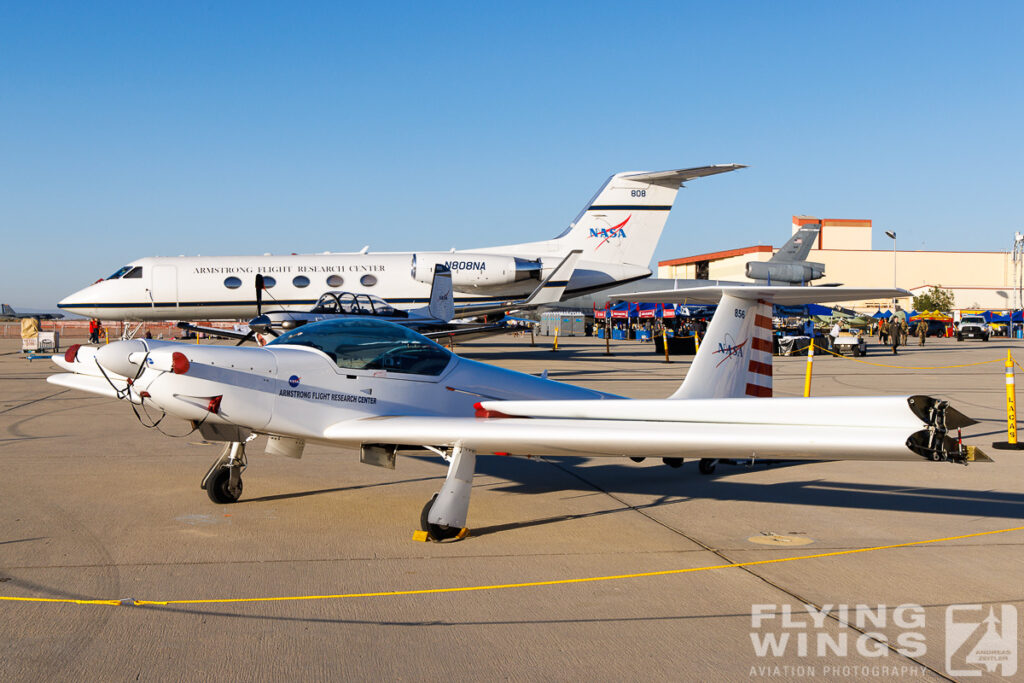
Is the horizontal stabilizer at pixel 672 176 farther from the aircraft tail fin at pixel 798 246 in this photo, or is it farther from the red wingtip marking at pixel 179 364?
the red wingtip marking at pixel 179 364

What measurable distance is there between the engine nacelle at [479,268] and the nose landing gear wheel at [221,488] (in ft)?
69.4

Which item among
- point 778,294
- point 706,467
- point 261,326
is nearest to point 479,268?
point 261,326

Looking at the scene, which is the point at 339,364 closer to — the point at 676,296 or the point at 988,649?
the point at 676,296

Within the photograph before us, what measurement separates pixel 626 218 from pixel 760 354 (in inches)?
855

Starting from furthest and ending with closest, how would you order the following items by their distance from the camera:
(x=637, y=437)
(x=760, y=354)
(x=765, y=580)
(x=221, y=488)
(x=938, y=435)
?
(x=760, y=354) → (x=221, y=488) → (x=637, y=437) → (x=765, y=580) → (x=938, y=435)

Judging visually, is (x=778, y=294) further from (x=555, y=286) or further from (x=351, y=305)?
(x=555, y=286)

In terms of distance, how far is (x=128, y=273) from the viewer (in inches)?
1135

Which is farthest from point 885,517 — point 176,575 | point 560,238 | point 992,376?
point 560,238

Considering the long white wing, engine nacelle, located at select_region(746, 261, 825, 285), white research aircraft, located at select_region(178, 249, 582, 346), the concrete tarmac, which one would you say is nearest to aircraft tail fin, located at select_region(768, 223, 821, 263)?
engine nacelle, located at select_region(746, 261, 825, 285)

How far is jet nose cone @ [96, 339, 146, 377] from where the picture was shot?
6.37 meters

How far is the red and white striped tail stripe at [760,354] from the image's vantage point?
8945 mm

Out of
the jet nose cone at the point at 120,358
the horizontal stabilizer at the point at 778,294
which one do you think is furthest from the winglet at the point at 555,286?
the jet nose cone at the point at 120,358

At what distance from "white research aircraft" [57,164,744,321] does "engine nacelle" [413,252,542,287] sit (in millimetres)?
36

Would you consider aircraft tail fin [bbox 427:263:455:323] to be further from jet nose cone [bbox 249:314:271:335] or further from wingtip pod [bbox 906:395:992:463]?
wingtip pod [bbox 906:395:992:463]
